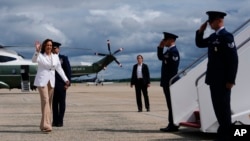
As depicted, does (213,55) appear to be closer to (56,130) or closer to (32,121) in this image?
(56,130)

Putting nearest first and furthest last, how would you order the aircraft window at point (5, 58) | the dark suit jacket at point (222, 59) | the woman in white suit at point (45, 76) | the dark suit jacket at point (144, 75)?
the dark suit jacket at point (222, 59) → the woman in white suit at point (45, 76) → the dark suit jacket at point (144, 75) → the aircraft window at point (5, 58)

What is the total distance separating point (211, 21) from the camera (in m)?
6.99

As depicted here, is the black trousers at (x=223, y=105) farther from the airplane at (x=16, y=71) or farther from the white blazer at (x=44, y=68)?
the airplane at (x=16, y=71)

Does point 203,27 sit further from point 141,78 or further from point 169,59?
point 141,78

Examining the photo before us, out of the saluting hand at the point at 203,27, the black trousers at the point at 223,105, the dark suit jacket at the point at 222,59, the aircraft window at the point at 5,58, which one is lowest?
the black trousers at the point at 223,105

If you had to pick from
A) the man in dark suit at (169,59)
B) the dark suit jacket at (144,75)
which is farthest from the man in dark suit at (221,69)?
the dark suit jacket at (144,75)

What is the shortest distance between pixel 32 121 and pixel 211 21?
7049 millimetres

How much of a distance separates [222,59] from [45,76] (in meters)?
4.18

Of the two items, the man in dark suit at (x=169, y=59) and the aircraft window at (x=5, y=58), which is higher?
the aircraft window at (x=5, y=58)

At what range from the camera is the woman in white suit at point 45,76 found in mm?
9867

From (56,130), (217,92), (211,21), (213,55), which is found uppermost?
(211,21)

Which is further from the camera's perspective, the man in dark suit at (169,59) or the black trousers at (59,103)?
the black trousers at (59,103)

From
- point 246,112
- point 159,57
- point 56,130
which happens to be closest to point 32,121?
point 56,130

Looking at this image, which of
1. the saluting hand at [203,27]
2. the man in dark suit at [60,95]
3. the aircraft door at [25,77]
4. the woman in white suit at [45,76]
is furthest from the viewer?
the aircraft door at [25,77]
